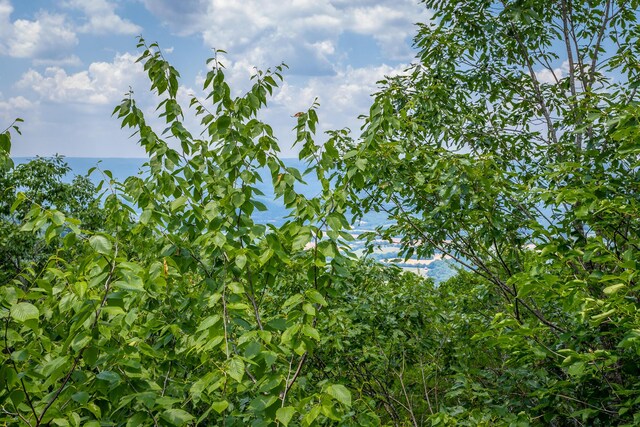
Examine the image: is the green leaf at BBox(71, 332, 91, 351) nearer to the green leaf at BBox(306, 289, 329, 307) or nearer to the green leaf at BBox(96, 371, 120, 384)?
the green leaf at BBox(96, 371, 120, 384)

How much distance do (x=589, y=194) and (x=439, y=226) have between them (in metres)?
1.80

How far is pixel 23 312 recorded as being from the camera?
219cm

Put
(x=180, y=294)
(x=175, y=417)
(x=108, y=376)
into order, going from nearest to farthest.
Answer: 1. (x=108, y=376)
2. (x=175, y=417)
3. (x=180, y=294)

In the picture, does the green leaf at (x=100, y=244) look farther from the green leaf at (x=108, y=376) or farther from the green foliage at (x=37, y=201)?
the green foliage at (x=37, y=201)

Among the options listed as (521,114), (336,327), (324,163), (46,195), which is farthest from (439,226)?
(46,195)

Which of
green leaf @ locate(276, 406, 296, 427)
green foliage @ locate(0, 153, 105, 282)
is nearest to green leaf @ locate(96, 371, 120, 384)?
green leaf @ locate(276, 406, 296, 427)

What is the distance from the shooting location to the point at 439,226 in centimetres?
531

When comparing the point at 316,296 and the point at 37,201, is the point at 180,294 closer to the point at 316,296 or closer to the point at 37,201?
the point at 316,296

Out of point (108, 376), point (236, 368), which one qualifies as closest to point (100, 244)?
point (108, 376)

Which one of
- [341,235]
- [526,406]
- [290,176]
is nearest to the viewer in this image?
[341,235]

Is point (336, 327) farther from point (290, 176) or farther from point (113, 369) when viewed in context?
point (113, 369)

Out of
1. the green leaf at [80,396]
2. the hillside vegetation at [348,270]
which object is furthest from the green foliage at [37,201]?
the green leaf at [80,396]

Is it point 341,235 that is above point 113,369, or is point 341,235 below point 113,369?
above

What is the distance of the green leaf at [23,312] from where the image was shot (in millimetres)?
2172
